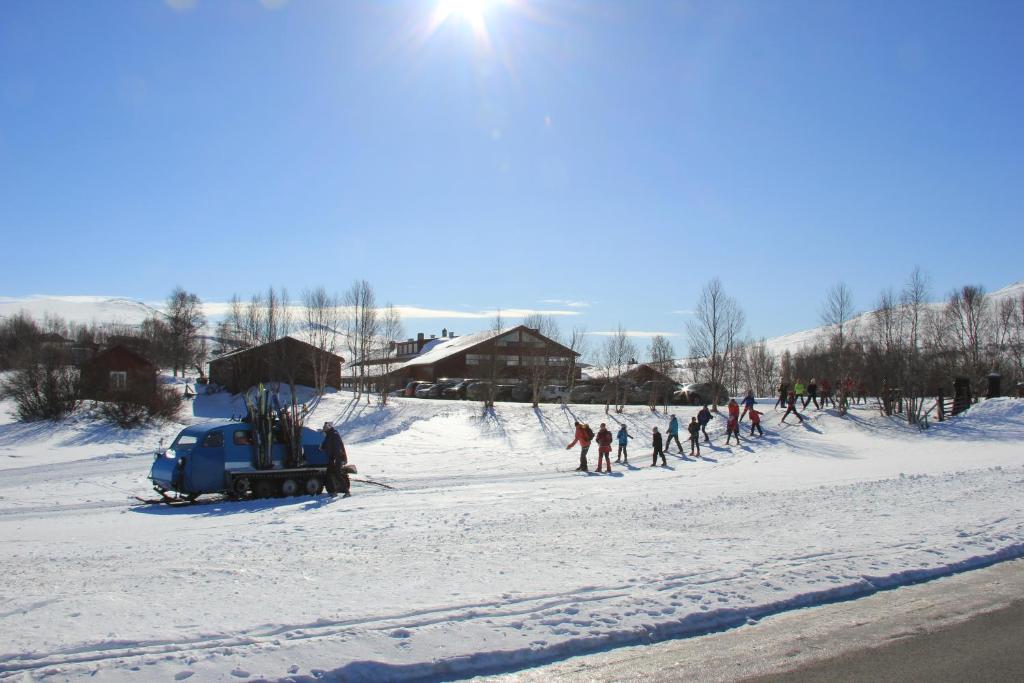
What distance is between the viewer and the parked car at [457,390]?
53513 millimetres

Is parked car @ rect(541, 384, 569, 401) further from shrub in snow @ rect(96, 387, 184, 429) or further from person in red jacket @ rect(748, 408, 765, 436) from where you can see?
shrub in snow @ rect(96, 387, 184, 429)

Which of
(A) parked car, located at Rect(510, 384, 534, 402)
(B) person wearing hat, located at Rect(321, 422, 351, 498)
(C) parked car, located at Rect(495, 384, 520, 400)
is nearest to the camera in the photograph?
(B) person wearing hat, located at Rect(321, 422, 351, 498)

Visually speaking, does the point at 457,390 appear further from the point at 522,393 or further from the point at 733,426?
the point at 733,426

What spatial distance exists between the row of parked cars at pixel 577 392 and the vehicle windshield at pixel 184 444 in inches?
931

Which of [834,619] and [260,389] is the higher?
[260,389]

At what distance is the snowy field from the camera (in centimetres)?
670

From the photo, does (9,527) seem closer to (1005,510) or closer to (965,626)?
(965,626)

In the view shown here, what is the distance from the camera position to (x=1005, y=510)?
44.4 ft

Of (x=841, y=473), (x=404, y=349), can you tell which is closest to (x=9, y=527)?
(x=841, y=473)

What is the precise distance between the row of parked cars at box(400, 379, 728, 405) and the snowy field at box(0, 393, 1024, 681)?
23235 mm

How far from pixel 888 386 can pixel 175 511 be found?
3035 cm

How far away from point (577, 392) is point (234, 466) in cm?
3380

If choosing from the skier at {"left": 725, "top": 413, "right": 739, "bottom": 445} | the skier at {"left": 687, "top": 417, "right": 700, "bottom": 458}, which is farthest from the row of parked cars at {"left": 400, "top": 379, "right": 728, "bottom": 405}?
the skier at {"left": 687, "top": 417, "right": 700, "bottom": 458}

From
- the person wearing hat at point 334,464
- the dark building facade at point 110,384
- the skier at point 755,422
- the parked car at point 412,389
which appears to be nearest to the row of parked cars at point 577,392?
the parked car at point 412,389
